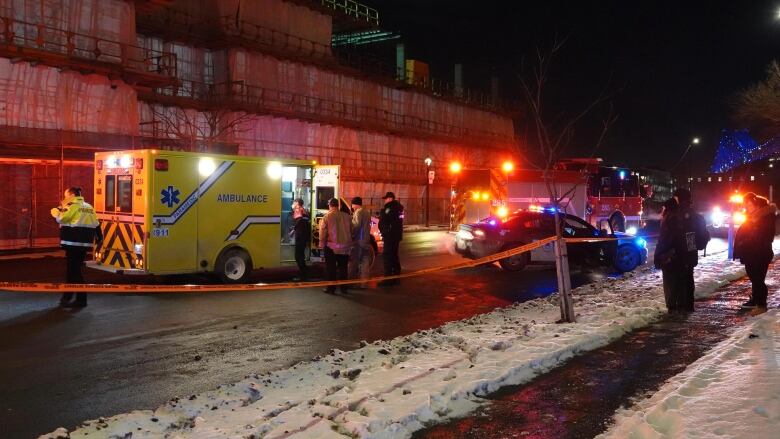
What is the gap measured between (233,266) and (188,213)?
146cm

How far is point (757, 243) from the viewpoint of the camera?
9.65 m

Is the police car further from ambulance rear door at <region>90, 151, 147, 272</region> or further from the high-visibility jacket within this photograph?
the high-visibility jacket

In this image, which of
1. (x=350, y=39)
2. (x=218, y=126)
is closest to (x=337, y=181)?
(x=218, y=126)

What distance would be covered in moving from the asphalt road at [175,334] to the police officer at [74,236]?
31cm

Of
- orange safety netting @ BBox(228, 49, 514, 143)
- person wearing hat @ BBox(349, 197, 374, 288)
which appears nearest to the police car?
person wearing hat @ BBox(349, 197, 374, 288)

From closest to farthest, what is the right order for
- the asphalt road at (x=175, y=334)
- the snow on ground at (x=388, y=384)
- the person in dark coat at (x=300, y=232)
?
the snow on ground at (x=388, y=384), the asphalt road at (x=175, y=334), the person in dark coat at (x=300, y=232)

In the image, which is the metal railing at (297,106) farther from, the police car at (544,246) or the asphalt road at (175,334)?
the asphalt road at (175,334)

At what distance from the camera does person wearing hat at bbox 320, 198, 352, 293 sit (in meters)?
11.8

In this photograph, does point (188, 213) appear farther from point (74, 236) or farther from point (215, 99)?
point (215, 99)

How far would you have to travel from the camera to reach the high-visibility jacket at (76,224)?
10.2m

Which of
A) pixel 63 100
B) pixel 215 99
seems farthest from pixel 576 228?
pixel 215 99

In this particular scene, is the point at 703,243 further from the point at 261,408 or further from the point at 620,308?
the point at 261,408

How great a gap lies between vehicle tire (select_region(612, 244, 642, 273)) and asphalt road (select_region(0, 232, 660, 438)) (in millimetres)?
1509

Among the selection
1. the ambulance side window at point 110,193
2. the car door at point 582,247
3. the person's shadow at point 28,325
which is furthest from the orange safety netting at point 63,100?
the car door at point 582,247
